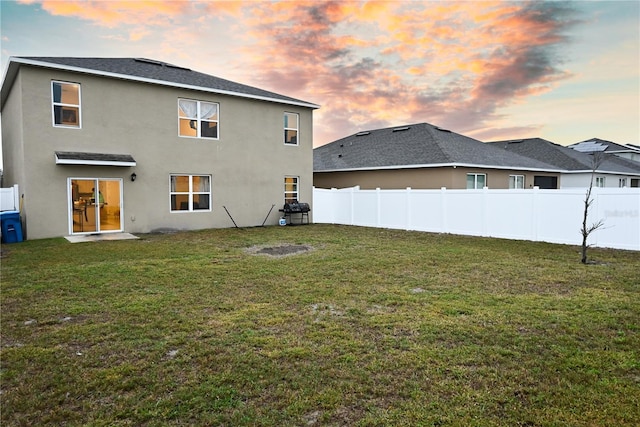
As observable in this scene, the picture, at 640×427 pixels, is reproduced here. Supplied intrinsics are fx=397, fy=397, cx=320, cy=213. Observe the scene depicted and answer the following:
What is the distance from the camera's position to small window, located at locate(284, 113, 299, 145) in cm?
1844

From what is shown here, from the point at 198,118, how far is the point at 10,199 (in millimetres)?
6950

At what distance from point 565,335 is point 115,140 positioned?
14312 millimetres

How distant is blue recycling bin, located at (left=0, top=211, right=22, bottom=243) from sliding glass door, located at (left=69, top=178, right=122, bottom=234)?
1.49 meters

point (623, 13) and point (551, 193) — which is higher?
point (623, 13)

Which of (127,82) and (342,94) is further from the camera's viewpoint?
(342,94)

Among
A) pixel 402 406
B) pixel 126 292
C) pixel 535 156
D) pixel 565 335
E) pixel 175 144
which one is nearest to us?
pixel 402 406

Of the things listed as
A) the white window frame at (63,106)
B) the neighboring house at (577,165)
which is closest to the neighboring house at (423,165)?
the neighboring house at (577,165)

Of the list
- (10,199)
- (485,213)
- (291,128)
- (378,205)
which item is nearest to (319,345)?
(485,213)

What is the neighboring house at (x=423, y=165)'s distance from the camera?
18.7 meters

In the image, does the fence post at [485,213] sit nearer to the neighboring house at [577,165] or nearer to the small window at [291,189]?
the small window at [291,189]

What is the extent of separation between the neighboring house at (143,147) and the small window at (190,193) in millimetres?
40

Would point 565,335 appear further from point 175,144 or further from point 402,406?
point 175,144

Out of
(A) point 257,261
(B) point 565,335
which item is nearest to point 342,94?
(A) point 257,261

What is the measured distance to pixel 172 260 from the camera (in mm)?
9180
